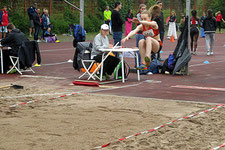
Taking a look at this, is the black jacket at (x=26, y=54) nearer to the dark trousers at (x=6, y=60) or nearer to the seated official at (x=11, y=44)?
the seated official at (x=11, y=44)

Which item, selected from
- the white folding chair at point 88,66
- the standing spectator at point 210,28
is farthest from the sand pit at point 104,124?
the standing spectator at point 210,28

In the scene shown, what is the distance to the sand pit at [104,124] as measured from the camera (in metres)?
6.08

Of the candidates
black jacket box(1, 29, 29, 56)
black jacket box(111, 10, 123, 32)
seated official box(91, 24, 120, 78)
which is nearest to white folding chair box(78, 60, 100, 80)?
seated official box(91, 24, 120, 78)

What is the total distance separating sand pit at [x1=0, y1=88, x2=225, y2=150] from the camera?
239 inches

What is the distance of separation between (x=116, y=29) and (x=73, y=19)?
22077mm

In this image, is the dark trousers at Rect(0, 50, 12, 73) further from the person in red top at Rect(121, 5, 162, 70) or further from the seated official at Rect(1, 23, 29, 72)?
the person in red top at Rect(121, 5, 162, 70)

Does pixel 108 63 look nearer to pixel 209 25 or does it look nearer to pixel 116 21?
pixel 116 21

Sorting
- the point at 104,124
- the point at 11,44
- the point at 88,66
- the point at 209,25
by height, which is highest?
the point at 209,25

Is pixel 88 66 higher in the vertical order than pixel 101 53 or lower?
lower

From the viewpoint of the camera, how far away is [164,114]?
312 inches

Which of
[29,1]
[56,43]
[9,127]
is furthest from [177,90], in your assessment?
[29,1]

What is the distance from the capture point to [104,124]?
716cm

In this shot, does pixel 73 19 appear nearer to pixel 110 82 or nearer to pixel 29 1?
pixel 29 1

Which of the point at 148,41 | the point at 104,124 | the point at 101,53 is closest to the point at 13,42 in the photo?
the point at 101,53
